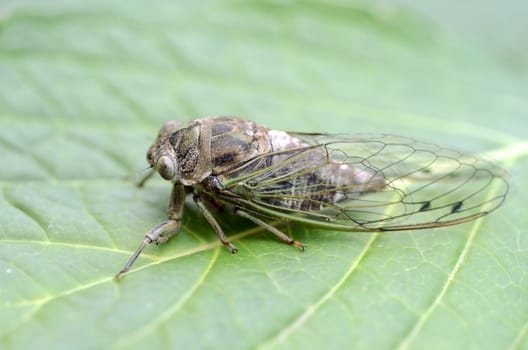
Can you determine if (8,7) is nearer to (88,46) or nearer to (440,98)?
(88,46)

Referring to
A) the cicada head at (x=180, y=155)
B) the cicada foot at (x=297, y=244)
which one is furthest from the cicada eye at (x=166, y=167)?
the cicada foot at (x=297, y=244)

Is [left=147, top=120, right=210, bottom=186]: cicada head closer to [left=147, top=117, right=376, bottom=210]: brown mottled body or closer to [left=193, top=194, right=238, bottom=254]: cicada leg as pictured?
[left=147, top=117, right=376, bottom=210]: brown mottled body

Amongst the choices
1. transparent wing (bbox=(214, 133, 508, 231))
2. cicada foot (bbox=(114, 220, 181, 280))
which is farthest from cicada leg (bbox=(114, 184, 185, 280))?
transparent wing (bbox=(214, 133, 508, 231))

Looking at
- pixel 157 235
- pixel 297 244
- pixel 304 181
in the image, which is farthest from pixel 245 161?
pixel 157 235

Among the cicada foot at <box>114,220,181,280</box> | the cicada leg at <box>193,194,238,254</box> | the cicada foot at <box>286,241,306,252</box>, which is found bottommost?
the cicada foot at <box>114,220,181,280</box>

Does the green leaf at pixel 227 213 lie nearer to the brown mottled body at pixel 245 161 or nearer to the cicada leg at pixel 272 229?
the cicada leg at pixel 272 229

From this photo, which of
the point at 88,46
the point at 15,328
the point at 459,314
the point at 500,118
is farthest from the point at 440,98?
the point at 15,328

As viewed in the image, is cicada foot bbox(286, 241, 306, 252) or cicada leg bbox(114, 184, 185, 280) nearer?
cicada leg bbox(114, 184, 185, 280)
